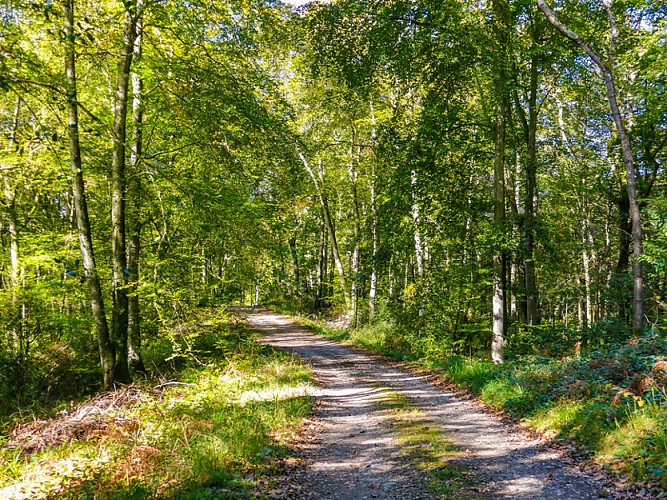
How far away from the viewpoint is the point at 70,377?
11.7 meters

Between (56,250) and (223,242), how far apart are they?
4518mm

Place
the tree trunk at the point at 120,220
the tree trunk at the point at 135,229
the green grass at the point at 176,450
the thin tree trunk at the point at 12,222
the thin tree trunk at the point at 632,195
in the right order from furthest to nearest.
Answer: the tree trunk at the point at 135,229
the thin tree trunk at the point at 632,195
the tree trunk at the point at 120,220
the thin tree trunk at the point at 12,222
the green grass at the point at 176,450

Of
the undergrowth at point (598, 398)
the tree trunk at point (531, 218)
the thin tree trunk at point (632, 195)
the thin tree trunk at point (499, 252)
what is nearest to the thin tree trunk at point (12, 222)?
the undergrowth at point (598, 398)

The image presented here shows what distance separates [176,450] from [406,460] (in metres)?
3.18

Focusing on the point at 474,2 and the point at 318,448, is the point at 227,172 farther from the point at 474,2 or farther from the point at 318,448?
the point at 474,2

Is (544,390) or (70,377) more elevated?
(544,390)

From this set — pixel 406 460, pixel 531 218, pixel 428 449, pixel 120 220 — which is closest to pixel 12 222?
pixel 120 220

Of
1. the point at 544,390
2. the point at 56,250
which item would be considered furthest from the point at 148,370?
the point at 544,390

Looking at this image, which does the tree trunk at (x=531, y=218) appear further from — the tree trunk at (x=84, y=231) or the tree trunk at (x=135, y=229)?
the tree trunk at (x=84, y=231)

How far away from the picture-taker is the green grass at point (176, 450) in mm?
4473

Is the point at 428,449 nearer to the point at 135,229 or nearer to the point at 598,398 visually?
the point at 598,398

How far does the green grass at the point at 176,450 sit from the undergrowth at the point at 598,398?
425 cm

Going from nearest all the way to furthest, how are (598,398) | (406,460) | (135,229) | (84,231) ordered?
1. (406,460)
2. (598,398)
3. (84,231)
4. (135,229)

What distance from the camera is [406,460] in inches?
229
